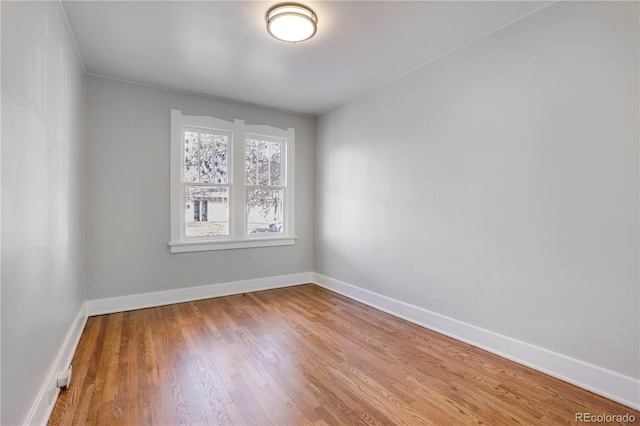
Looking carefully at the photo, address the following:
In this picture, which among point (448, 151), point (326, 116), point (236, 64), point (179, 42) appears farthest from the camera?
point (326, 116)

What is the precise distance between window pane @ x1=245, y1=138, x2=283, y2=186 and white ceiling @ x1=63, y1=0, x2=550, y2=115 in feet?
2.91

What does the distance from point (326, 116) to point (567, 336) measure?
3.80m

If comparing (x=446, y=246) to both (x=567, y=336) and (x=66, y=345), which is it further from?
(x=66, y=345)

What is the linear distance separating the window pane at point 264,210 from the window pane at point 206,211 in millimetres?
360

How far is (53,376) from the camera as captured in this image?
192 centimetres

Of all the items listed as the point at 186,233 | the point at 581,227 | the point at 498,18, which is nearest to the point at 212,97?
the point at 186,233

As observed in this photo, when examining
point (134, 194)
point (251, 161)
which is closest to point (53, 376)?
point (134, 194)

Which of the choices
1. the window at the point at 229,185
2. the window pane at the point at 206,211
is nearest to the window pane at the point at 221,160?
the window at the point at 229,185

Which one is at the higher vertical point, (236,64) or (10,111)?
(236,64)

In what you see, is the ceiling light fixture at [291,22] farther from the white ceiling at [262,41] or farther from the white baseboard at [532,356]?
the white baseboard at [532,356]

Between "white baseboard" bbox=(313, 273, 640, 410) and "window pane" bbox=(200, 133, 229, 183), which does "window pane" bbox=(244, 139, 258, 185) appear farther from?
"white baseboard" bbox=(313, 273, 640, 410)

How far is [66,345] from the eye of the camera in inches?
91.5

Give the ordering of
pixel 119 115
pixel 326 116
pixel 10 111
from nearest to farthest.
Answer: pixel 10 111
pixel 119 115
pixel 326 116

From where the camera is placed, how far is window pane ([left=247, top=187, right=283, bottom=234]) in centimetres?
448
